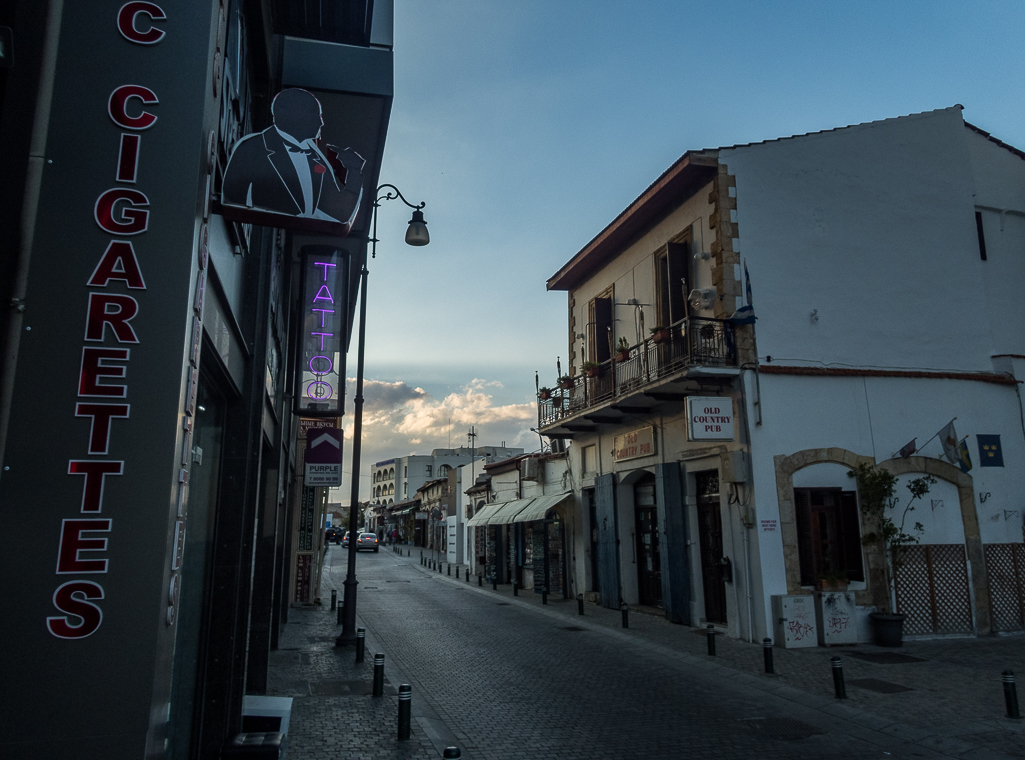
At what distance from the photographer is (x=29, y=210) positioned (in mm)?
3027

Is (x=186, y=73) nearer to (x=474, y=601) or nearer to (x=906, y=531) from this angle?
(x=906, y=531)

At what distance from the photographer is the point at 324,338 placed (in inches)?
461

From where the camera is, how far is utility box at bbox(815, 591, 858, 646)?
12.9m

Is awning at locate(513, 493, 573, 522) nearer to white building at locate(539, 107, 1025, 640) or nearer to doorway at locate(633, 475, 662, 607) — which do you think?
doorway at locate(633, 475, 662, 607)

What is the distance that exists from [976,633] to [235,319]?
47.8 feet

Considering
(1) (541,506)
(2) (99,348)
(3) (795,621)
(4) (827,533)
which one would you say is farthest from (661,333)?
(2) (99,348)

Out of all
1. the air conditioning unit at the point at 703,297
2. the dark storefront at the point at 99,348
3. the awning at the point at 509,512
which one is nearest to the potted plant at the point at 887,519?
the air conditioning unit at the point at 703,297

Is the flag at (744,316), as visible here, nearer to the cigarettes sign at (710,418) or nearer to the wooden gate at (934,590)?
the cigarettes sign at (710,418)

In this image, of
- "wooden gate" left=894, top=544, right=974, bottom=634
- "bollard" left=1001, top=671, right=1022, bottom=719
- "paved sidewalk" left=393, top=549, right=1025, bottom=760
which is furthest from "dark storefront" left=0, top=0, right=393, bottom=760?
"wooden gate" left=894, top=544, right=974, bottom=634

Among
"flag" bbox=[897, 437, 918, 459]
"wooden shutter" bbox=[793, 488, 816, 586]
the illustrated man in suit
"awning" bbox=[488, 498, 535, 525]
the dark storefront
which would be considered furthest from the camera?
"awning" bbox=[488, 498, 535, 525]

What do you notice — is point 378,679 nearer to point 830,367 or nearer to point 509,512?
point 830,367

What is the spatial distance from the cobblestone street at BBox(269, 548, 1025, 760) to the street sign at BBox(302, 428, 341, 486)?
3115 mm

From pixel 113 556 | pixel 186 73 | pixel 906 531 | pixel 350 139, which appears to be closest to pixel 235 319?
pixel 186 73

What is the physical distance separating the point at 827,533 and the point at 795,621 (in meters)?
2.06
